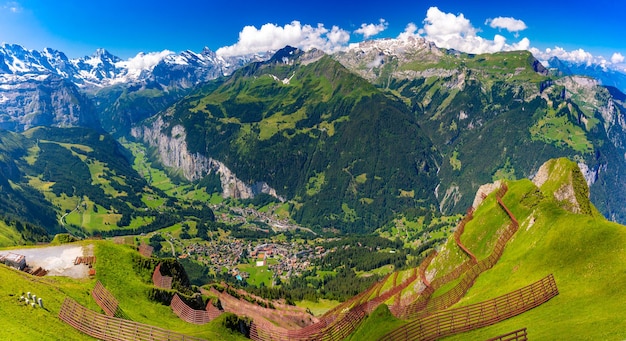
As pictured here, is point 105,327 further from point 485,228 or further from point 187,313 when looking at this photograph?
point 485,228

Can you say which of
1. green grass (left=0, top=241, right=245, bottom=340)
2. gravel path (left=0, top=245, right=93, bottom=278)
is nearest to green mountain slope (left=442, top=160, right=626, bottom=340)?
green grass (left=0, top=241, right=245, bottom=340)

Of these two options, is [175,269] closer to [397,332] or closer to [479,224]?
[397,332]

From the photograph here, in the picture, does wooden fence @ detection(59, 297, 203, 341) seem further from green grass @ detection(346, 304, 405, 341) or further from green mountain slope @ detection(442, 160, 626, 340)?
green mountain slope @ detection(442, 160, 626, 340)

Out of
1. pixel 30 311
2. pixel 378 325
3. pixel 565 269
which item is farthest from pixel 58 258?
pixel 565 269

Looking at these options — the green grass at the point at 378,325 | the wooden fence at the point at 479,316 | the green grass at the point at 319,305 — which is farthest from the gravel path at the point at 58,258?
the green grass at the point at 319,305

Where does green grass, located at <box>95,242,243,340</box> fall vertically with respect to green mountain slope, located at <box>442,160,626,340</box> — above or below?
below
